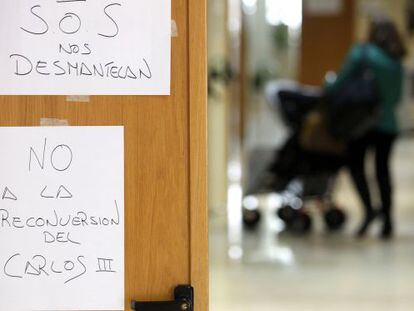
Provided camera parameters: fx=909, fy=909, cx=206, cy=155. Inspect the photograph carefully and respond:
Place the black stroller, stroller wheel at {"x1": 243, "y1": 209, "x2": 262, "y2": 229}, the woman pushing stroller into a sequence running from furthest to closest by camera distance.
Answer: stroller wheel at {"x1": 243, "y1": 209, "x2": 262, "y2": 229}
the black stroller
the woman pushing stroller

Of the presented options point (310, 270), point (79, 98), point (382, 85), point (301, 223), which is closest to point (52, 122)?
point (79, 98)

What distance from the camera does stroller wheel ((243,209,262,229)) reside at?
7.39 metres

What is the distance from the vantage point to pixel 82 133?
1479mm

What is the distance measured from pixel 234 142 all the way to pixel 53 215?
22.8 feet

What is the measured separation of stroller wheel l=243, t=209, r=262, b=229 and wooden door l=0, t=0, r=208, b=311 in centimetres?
588

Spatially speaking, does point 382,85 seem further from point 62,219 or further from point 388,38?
point 62,219

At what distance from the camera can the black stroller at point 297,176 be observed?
7.01 meters

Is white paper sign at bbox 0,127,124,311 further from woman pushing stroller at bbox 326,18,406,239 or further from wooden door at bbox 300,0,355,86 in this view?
wooden door at bbox 300,0,355,86

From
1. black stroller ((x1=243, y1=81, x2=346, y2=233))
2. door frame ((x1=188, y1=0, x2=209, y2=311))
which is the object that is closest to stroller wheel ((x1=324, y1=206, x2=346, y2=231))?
black stroller ((x1=243, y1=81, x2=346, y2=233))

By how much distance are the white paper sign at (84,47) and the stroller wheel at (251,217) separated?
5.95 metres

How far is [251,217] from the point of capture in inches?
291

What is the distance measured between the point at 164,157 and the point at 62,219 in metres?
0.20

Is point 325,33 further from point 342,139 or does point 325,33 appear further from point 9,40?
point 9,40

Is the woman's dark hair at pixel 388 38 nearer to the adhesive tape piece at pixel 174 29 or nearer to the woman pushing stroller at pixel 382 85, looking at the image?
the woman pushing stroller at pixel 382 85
